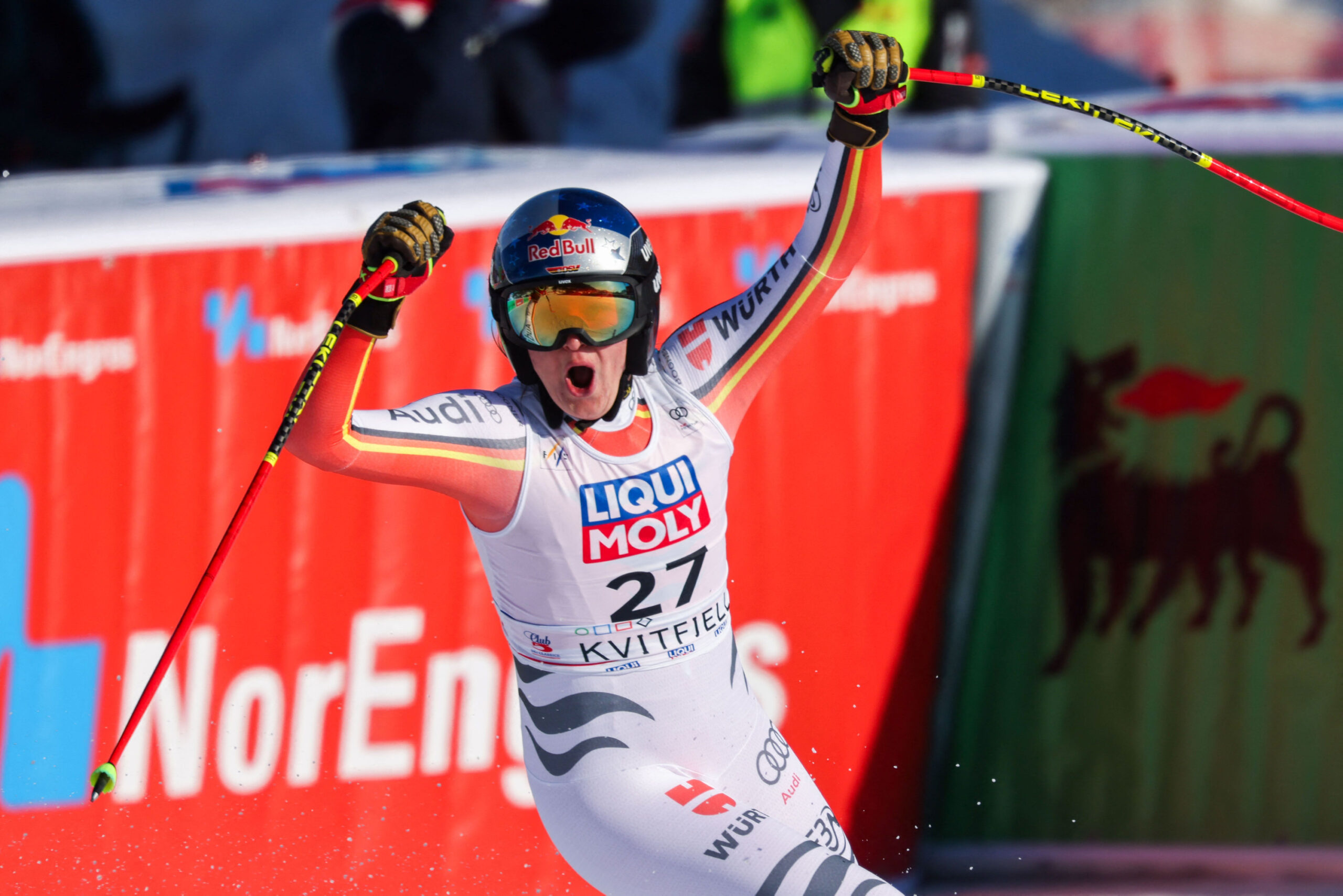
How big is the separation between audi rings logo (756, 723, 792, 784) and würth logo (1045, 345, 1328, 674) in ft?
8.16

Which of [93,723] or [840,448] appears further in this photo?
[840,448]

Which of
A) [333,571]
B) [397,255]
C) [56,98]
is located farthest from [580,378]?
[56,98]

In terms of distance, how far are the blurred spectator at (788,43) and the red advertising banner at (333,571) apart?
189 cm

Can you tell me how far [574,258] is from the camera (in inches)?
138

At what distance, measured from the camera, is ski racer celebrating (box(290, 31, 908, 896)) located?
3.38 metres

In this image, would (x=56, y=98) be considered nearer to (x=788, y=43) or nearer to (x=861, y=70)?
(x=788, y=43)

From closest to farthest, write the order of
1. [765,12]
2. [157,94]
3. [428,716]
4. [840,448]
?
[428,716], [840,448], [765,12], [157,94]

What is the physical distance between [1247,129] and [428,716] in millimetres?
3828

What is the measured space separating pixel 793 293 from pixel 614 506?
0.80 metres

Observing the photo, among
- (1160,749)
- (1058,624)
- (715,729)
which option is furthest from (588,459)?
(1160,749)

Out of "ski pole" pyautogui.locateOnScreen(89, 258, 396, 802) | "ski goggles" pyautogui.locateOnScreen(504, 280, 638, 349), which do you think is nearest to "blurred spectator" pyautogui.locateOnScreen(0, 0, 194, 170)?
"ski goggles" pyautogui.locateOnScreen(504, 280, 638, 349)

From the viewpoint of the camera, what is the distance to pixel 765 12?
749cm

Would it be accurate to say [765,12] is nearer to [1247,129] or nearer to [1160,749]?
[1247,129]

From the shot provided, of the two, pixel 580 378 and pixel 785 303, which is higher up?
pixel 785 303
